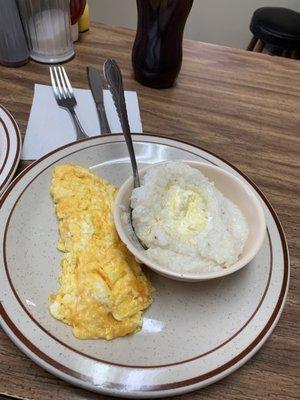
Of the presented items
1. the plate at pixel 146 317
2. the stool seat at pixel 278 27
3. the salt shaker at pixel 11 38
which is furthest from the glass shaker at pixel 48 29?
the stool seat at pixel 278 27

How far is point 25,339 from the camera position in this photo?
562 millimetres

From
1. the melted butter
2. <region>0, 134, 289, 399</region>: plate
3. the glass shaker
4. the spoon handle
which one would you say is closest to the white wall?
the glass shaker

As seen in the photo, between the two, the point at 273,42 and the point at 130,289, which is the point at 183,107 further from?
the point at 273,42

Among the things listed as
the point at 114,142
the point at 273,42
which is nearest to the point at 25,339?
the point at 114,142

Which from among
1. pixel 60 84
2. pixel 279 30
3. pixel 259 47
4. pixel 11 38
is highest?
pixel 11 38

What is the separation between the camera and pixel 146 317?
2.14 feet

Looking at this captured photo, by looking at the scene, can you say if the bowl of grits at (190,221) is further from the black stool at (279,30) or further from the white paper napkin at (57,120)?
the black stool at (279,30)

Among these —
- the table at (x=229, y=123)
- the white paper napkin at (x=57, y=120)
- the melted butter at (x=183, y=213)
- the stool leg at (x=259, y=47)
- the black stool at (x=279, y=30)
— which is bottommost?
the stool leg at (x=259, y=47)

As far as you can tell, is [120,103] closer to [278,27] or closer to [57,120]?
[57,120]

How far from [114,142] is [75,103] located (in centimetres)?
27

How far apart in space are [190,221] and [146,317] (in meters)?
0.19

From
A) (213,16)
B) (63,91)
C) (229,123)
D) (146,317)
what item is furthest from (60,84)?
(213,16)

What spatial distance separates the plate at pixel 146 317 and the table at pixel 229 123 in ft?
0.16

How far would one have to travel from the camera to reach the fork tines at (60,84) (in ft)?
3.68
